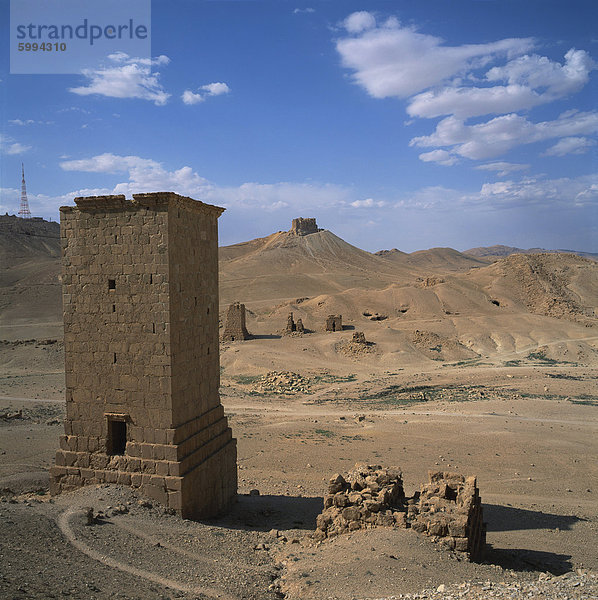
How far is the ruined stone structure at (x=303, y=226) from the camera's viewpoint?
10048 centimetres

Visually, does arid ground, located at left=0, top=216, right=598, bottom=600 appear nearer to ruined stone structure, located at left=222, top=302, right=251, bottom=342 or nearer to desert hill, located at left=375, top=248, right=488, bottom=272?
ruined stone structure, located at left=222, top=302, right=251, bottom=342

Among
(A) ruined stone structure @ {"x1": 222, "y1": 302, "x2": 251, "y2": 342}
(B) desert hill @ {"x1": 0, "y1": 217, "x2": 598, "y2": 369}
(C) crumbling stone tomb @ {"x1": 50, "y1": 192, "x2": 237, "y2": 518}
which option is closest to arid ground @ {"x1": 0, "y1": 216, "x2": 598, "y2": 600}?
(B) desert hill @ {"x1": 0, "y1": 217, "x2": 598, "y2": 369}

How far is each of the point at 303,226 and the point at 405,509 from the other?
310ft

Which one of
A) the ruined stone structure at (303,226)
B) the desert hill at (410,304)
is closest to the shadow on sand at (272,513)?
the desert hill at (410,304)

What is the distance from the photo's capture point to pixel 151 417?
8.65 metres

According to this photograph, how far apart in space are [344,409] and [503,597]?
49.2ft

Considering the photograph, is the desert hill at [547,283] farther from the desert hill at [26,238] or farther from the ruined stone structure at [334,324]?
the desert hill at [26,238]

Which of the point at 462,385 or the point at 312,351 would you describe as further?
the point at 312,351

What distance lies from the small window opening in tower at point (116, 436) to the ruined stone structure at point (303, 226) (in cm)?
9221

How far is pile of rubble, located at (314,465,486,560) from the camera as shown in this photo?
7.22 m

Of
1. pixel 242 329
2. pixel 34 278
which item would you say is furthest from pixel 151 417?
pixel 34 278

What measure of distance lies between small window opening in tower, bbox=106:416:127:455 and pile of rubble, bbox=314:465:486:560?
3.72 meters

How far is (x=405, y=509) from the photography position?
825 centimetres

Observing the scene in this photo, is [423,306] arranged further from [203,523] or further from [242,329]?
[203,523]
